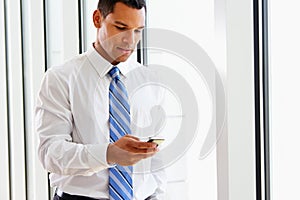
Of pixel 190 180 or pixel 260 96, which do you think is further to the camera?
pixel 190 180

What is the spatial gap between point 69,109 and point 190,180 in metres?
0.64

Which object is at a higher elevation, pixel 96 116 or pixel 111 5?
pixel 111 5

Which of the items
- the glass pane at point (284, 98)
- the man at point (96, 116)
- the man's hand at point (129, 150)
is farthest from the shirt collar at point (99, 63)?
the glass pane at point (284, 98)

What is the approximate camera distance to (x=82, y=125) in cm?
138

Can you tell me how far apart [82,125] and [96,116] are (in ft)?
0.17

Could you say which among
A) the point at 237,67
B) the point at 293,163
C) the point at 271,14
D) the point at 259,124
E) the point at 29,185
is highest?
the point at 271,14

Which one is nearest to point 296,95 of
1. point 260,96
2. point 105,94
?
point 260,96

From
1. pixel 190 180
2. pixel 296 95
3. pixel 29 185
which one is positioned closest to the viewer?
pixel 296 95

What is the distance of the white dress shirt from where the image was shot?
1303mm

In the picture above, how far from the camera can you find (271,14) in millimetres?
1416

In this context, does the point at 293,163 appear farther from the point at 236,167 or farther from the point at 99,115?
the point at 99,115

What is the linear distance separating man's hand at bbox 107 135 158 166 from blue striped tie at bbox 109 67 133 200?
15 cm

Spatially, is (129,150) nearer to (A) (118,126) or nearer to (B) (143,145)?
(B) (143,145)

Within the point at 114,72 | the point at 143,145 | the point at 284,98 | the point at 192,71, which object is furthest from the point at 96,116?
the point at 284,98
